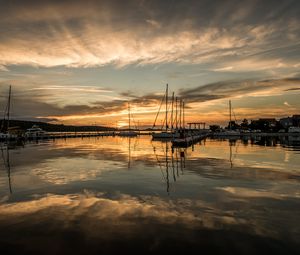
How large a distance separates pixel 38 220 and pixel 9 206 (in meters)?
3.13

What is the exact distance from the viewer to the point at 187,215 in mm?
12859

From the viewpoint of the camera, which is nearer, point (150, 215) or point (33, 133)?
point (150, 215)

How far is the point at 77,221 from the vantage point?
39.6ft

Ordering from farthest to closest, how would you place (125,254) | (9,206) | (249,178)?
(249,178) → (9,206) → (125,254)

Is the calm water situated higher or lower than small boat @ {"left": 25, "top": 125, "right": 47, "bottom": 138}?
lower

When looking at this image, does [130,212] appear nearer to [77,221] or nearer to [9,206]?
[77,221]

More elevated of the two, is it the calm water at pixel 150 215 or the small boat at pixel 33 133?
the small boat at pixel 33 133

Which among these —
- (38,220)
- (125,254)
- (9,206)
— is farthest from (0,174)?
(125,254)

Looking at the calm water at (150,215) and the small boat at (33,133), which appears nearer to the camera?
the calm water at (150,215)

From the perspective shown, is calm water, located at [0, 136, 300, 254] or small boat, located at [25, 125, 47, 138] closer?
calm water, located at [0, 136, 300, 254]

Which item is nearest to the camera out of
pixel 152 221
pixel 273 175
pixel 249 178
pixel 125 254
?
pixel 125 254

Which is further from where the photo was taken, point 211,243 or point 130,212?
point 130,212

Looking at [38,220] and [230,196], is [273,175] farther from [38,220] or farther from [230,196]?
[38,220]

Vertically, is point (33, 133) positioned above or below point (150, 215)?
above
